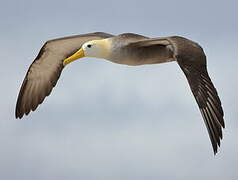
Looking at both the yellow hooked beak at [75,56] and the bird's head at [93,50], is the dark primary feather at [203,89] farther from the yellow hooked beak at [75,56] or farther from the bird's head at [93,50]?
the yellow hooked beak at [75,56]

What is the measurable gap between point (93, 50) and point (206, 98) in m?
4.62

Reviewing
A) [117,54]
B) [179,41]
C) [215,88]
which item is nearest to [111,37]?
[117,54]

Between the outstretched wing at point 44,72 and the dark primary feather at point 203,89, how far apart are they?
484 cm

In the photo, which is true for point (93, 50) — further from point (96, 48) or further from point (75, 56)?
point (75, 56)

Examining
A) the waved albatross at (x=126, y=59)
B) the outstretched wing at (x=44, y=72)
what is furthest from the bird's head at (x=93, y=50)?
the outstretched wing at (x=44, y=72)

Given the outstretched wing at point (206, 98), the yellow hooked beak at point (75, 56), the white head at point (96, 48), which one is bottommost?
the outstretched wing at point (206, 98)

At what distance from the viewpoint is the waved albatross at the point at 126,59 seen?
21656 mm

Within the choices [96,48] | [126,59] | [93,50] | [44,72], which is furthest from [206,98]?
[44,72]

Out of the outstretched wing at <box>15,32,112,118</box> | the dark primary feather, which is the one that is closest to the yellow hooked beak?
the outstretched wing at <box>15,32,112,118</box>

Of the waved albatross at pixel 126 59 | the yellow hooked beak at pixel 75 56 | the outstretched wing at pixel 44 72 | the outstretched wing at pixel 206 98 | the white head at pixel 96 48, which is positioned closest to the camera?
the outstretched wing at pixel 206 98

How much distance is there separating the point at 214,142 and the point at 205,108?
1063 millimetres

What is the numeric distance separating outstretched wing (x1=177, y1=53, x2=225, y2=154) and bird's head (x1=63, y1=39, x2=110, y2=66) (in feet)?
9.50

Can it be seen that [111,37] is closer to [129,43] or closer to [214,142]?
[129,43]

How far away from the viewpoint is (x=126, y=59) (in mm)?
23922
